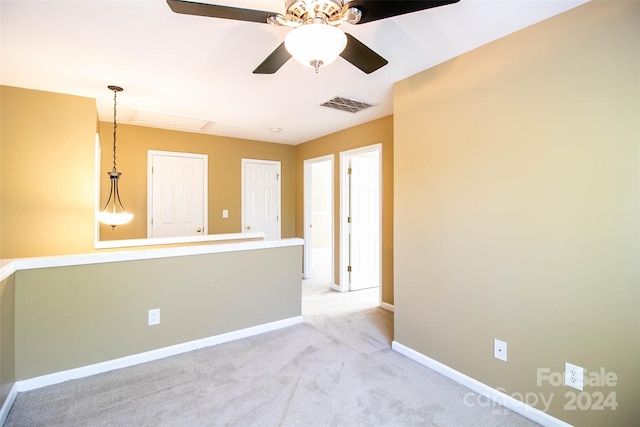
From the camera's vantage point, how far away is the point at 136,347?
247 centimetres

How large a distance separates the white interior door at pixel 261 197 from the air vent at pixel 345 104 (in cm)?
212

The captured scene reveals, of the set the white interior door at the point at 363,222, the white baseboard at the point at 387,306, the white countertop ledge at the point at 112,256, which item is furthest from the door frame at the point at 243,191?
the white baseboard at the point at 387,306

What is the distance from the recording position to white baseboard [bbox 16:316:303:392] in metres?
2.14

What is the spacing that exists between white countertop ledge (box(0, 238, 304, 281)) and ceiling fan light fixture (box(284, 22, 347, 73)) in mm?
2025

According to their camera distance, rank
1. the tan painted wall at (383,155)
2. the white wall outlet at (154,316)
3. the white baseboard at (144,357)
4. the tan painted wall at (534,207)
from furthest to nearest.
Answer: the tan painted wall at (383,155)
the white wall outlet at (154,316)
the white baseboard at (144,357)
the tan painted wall at (534,207)

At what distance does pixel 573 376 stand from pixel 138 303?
300cm

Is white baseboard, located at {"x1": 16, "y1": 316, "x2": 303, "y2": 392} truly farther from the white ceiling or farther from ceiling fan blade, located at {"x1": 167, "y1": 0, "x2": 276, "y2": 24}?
ceiling fan blade, located at {"x1": 167, "y1": 0, "x2": 276, "y2": 24}

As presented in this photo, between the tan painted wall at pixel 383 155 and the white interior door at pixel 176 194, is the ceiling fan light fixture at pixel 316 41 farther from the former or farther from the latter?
the white interior door at pixel 176 194

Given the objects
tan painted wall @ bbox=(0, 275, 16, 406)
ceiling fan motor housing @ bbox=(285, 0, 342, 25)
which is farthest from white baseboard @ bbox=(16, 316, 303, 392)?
ceiling fan motor housing @ bbox=(285, 0, 342, 25)

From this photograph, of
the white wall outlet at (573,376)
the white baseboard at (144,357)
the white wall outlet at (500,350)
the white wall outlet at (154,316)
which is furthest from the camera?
the white wall outlet at (154,316)

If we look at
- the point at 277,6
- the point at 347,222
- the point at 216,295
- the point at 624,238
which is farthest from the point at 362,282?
the point at 277,6

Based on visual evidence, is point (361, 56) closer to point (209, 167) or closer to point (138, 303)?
point (138, 303)

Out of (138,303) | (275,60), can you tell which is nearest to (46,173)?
(138,303)

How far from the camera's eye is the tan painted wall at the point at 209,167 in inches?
156
